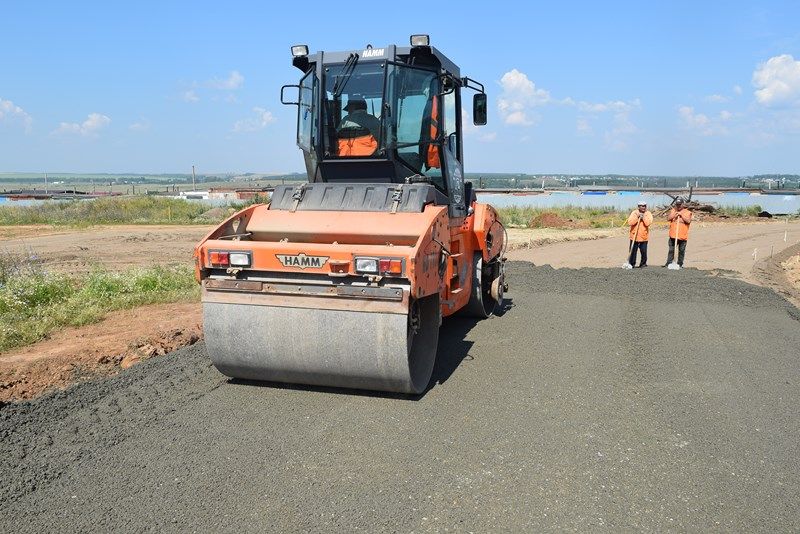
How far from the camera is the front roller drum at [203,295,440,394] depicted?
495 centimetres

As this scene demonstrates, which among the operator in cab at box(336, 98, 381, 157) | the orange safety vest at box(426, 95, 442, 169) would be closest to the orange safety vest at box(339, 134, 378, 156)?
the operator in cab at box(336, 98, 381, 157)

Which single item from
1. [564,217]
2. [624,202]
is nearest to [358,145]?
[564,217]

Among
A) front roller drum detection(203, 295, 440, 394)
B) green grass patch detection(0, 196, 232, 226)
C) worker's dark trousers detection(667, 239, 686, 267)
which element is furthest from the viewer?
green grass patch detection(0, 196, 232, 226)

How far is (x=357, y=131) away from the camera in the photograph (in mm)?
6496

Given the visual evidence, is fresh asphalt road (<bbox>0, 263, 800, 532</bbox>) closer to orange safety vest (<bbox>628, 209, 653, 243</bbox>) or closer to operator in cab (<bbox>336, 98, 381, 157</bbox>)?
operator in cab (<bbox>336, 98, 381, 157</bbox>)

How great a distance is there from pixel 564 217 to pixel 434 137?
28766 mm

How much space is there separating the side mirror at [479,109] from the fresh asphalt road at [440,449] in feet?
8.64

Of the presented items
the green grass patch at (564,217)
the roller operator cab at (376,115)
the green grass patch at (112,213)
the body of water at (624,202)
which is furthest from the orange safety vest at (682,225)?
the body of water at (624,202)

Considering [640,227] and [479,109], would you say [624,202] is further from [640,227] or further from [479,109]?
[479,109]

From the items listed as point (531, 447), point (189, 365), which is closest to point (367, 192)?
point (189, 365)

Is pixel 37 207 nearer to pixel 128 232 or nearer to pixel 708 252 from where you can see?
pixel 128 232

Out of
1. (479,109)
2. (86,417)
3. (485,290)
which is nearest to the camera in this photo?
(86,417)

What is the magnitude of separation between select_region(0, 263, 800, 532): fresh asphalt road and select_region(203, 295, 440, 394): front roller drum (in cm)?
21

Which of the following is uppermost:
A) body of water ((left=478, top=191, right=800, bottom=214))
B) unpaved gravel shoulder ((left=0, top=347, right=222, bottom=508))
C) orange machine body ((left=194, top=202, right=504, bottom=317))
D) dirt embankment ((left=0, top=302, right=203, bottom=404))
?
orange machine body ((left=194, top=202, right=504, bottom=317))
